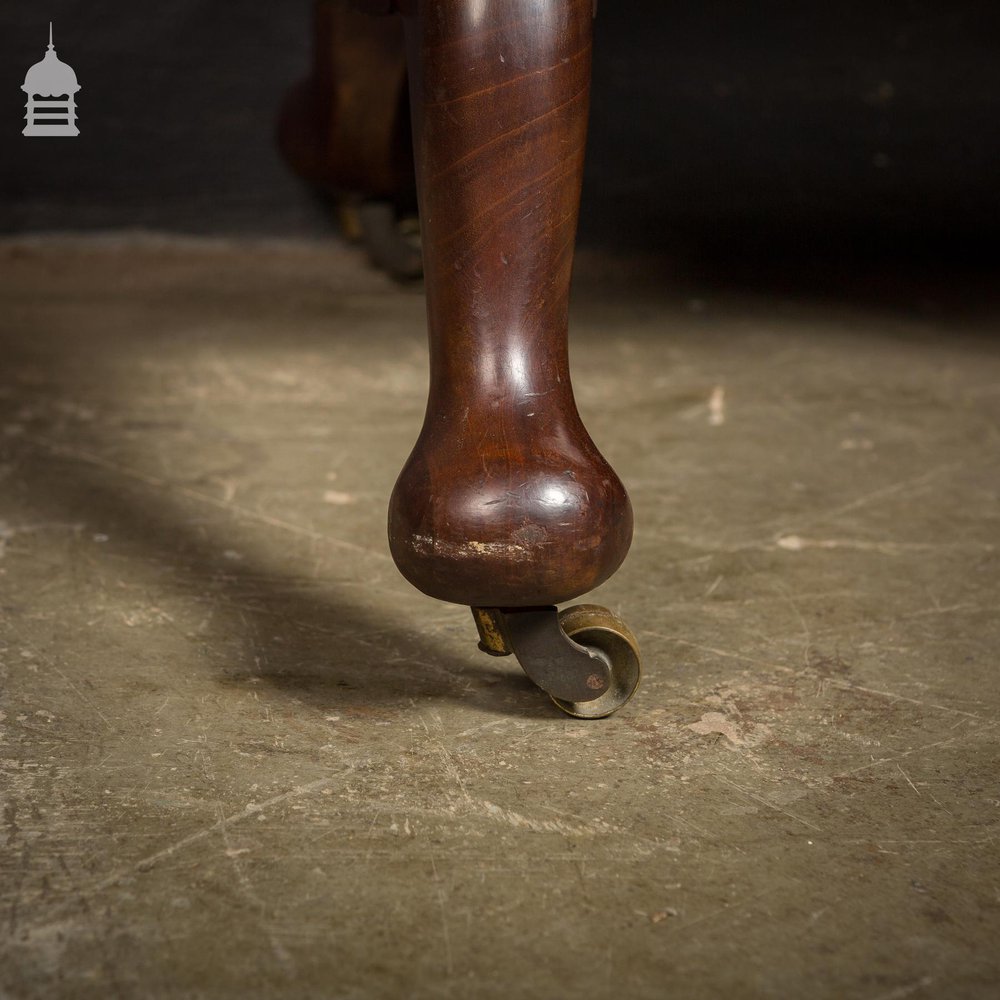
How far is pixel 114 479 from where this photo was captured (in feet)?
4.82

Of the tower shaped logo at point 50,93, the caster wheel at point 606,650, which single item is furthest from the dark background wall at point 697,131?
the caster wheel at point 606,650

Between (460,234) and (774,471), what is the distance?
0.74 m

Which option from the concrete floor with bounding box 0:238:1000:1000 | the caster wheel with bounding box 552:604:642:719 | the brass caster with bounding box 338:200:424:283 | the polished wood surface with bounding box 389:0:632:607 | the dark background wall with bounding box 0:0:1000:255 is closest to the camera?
the concrete floor with bounding box 0:238:1000:1000

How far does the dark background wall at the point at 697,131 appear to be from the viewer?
8.39ft

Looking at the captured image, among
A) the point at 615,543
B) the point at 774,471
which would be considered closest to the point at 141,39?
the point at 774,471

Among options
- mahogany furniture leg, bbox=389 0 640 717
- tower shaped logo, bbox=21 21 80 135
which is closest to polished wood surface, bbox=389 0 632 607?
mahogany furniture leg, bbox=389 0 640 717

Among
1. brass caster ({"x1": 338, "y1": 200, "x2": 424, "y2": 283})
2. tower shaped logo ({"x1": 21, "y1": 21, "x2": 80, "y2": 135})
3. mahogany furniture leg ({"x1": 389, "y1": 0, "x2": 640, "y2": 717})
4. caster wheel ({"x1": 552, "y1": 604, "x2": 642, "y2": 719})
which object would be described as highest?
mahogany furniture leg ({"x1": 389, "y1": 0, "x2": 640, "y2": 717})

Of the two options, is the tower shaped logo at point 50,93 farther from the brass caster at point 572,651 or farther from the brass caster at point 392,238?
the brass caster at point 572,651

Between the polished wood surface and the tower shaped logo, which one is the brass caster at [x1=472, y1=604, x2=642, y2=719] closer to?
the polished wood surface

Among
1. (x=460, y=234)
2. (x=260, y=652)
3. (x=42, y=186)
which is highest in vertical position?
(x=460, y=234)

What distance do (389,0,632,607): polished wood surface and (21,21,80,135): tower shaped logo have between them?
1696 millimetres

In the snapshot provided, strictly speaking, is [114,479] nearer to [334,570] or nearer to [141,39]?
[334,570]

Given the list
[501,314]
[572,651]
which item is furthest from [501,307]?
[572,651]

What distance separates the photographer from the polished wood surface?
84 centimetres
